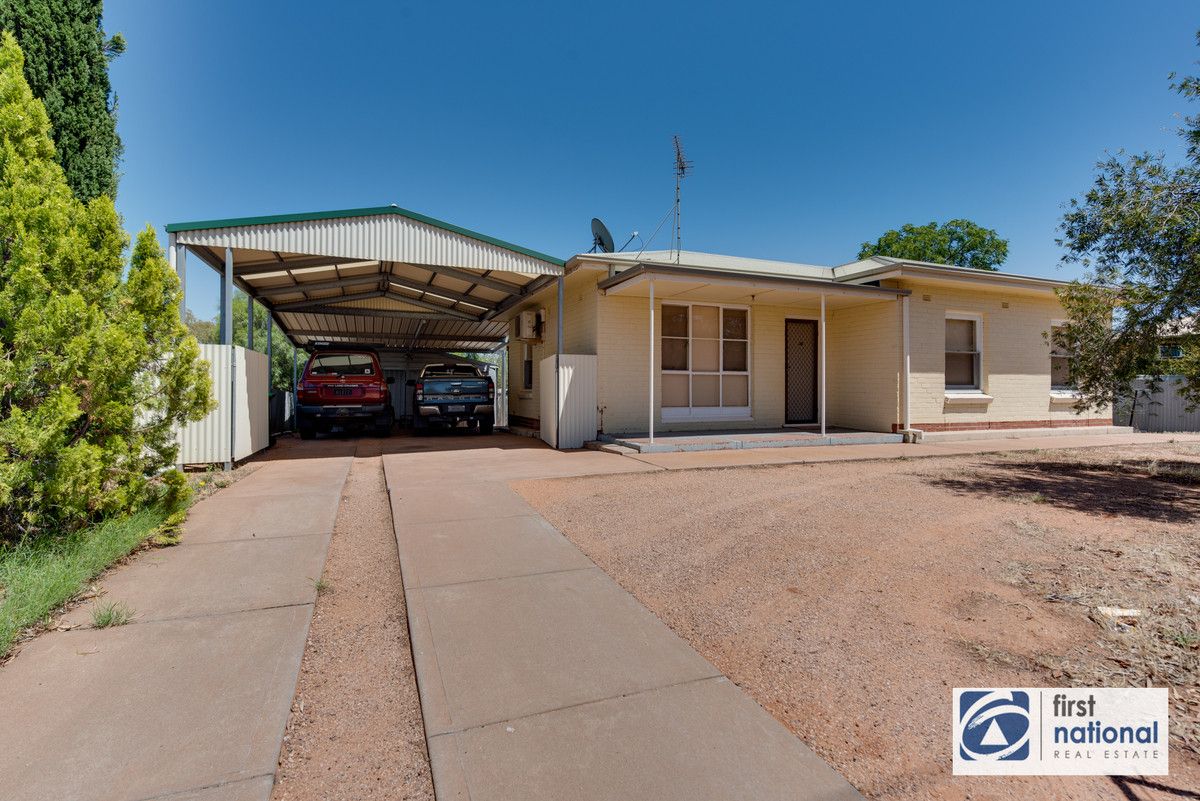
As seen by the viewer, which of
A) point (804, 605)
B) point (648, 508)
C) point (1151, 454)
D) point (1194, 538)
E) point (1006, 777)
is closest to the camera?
point (1006, 777)

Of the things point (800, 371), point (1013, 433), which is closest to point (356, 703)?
point (800, 371)

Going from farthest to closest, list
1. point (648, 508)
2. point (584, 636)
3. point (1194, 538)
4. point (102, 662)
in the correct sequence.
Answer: point (648, 508)
point (1194, 538)
point (584, 636)
point (102, 662)

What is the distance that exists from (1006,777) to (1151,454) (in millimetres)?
11319

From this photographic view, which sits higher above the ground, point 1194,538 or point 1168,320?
point 1168,320

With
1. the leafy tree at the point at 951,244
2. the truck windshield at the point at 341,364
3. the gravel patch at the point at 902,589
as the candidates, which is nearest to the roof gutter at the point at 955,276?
the gravel patch at the point at 902,589

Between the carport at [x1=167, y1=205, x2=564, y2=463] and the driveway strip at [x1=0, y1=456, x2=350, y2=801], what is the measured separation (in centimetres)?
505

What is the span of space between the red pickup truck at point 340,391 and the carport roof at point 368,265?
5.25 ft

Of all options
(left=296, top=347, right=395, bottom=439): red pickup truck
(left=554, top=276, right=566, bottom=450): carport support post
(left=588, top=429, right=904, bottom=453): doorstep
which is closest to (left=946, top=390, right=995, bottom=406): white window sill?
(left=588, top=429, right=904, bottom=453): doorstep

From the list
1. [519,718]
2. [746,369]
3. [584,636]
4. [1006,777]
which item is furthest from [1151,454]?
[519,718]

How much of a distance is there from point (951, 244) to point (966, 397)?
3048 centimetres

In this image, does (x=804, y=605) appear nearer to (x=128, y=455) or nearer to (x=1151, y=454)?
(x=128, y=455)

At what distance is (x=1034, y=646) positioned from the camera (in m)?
2.64

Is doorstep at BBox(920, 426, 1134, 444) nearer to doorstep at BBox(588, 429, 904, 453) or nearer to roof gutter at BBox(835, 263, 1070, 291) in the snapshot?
doorstep at BBox(588, 429, 904, 453)

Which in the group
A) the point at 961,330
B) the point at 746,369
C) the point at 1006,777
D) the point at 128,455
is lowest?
the point at 1006,777
